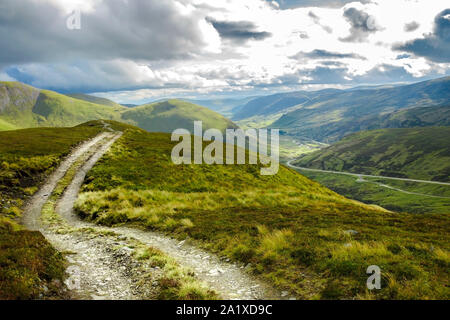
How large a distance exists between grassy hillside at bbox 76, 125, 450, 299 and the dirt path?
0.95 metres

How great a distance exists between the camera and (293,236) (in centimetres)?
1539

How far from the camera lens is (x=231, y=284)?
1110 centimetres

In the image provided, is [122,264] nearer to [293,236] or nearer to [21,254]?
Result: [21,254]

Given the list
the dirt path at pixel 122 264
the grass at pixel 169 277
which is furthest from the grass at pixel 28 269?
the grass at pixel 169 277

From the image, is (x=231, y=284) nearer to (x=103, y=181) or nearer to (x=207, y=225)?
(x=207, y=225)

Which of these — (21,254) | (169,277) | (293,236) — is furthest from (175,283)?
(293,236)

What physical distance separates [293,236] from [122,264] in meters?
10.0

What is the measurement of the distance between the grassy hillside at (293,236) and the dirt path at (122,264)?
955 mm

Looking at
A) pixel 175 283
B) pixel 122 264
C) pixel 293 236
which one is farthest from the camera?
pixel 293 236

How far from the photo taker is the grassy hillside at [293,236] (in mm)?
9712

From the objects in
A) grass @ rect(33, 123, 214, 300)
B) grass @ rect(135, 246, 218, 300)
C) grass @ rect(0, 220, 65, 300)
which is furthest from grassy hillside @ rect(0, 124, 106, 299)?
grass @ rect(135, 246, 218, 300)

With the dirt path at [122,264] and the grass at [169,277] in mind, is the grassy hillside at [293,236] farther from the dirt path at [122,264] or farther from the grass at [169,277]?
the grass at [169,277]

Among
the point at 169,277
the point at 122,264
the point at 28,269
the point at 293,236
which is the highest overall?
the point at 28,269
